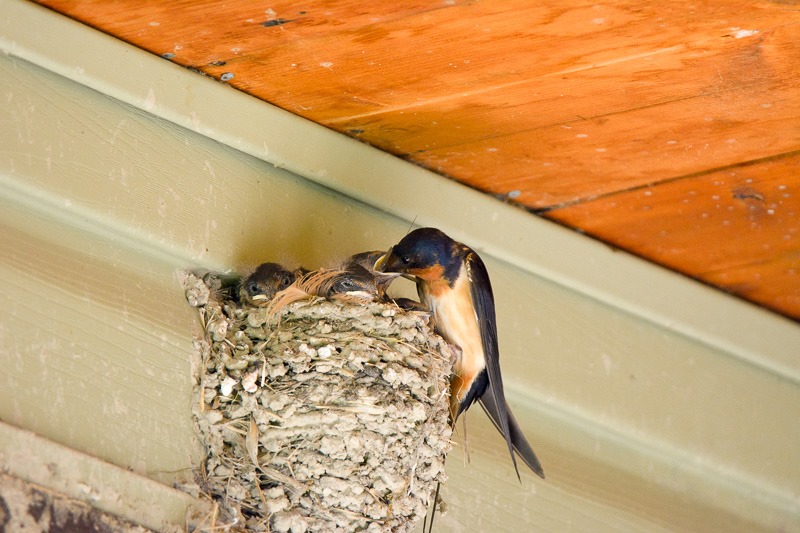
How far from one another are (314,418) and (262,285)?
0.45 meters

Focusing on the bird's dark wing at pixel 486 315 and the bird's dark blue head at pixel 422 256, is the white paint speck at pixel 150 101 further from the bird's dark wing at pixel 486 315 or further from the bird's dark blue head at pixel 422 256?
the bird's dark wing at pixel 486 315

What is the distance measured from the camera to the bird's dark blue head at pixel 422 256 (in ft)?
10.7

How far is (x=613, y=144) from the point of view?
319cm

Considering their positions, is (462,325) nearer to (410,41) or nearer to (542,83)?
(542,83)

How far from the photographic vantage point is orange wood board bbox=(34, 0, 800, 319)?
105 inches

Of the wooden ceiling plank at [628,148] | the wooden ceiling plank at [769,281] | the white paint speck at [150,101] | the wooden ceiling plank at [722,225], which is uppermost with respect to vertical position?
the white paint speck at [150,101]

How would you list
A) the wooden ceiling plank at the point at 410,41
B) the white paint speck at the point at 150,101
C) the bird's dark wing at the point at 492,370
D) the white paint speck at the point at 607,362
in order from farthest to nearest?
the white paint speck at the point at 607,362 → the bird's dark wing at the point at 492,370 → the white paint speck at the point at 150,101 → the wooden ceiling plank at the point at 410,41

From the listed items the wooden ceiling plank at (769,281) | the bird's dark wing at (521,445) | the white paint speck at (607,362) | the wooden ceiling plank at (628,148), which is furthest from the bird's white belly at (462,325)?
the wooden ceiling plank at (769,281)

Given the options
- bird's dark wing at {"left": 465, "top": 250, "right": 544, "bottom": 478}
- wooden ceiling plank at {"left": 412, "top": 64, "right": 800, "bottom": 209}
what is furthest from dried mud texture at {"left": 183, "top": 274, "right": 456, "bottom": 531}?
wooden ceiling plank at {"left": 412, "top": 64, "right": 800, "bottom": 209}

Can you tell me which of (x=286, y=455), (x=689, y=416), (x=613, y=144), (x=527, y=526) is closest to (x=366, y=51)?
(x=613, y=144)

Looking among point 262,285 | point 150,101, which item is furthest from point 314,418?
point 150,101

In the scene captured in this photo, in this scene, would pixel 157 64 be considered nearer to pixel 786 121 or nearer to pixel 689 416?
pixel 786 121

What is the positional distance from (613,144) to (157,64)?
1357 millimetres

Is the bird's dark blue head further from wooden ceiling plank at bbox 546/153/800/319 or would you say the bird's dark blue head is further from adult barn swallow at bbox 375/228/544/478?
wooden ceiling plank at bbox 546/153/800/319
